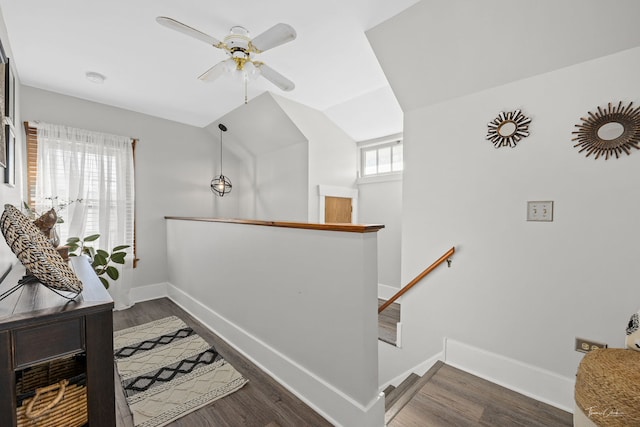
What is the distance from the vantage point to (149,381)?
6.54 ft

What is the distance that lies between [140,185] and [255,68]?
269 cm

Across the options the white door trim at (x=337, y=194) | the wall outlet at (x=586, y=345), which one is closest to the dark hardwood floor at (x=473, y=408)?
the wall outlet at (x=586, y=345)

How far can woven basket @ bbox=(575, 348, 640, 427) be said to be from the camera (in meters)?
0.97

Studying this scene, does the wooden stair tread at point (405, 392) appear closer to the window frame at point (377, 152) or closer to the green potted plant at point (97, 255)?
the window frame at point (377, 152)

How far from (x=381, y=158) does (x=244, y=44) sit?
9.12 feet

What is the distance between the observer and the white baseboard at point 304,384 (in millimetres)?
1531

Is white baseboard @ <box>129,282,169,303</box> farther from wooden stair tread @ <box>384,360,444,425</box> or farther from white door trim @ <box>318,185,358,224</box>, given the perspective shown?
wooden stair tread @ <box>384,360,444,425</box>

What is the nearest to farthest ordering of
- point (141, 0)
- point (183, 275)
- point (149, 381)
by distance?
point (141, 0)
point (149, 381)
point (183, 275)

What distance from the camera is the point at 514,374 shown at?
6.62 ft

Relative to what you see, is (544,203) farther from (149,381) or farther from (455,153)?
(149,381)

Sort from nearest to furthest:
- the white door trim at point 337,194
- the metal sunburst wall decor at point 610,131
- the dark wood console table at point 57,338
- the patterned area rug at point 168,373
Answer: the dark wood console table at point 57,338 < the metal sunburst wall decor at point 610,131 < the patterned area rug at point 168,373 < the white door trim at point 337,194

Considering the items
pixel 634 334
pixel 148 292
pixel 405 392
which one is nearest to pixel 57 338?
pixel 405 392

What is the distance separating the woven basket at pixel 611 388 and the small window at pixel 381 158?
3.12m

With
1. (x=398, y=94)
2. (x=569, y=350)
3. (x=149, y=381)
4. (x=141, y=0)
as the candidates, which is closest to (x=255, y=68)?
(x=141, y=0)
